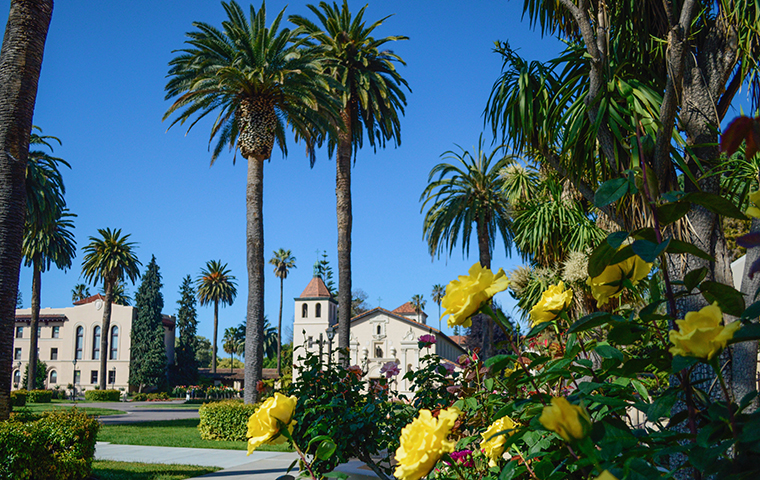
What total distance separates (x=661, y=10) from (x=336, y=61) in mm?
14200

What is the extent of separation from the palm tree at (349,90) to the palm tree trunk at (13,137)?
9095 millimetres

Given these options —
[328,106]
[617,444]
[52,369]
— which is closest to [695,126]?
[617,444]

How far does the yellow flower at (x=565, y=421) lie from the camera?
2.62 ft

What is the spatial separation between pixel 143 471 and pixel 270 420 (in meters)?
9.16

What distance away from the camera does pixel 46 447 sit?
→ 7320mm

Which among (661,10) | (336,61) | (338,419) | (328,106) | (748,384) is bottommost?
(338,419)

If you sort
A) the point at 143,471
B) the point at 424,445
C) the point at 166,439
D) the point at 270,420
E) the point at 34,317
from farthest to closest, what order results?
the point at 34,317 < the point at 166,439 < the point at 143,471 < the point at 270,420 < the point at 424,445

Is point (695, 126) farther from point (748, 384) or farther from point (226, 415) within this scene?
point (226, 415)

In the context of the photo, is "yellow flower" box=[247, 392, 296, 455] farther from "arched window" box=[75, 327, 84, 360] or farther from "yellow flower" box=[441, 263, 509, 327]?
"arched window" box=[75, 327, 84, 360]

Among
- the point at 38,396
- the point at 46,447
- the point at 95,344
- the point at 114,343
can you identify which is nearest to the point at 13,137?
the point at 46,447

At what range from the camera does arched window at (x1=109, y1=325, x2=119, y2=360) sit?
55812 mm

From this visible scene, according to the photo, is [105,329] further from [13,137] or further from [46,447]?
[46,447]

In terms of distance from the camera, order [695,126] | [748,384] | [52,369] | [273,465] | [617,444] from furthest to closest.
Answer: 1. [52,369]
2. [273,465]
3. [695,126]
4. [748,384]
5. [617,444]

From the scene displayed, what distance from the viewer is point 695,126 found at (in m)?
3.95
